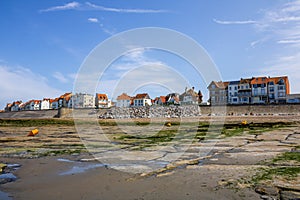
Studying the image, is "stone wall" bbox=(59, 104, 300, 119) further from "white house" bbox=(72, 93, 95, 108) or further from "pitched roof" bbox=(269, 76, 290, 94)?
"pitched roof" bbox=(269, 76, 290, 94)

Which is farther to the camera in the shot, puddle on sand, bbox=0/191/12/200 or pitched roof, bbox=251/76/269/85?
pitched roof, bbox=251/76/269/85

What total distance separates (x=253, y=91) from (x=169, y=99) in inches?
1158

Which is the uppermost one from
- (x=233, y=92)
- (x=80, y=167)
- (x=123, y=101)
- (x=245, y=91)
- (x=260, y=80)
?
(x=260, y=80)

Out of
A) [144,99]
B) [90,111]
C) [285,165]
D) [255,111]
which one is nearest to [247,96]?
[255,111]

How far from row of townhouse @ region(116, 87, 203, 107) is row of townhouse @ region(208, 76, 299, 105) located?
19.6 feet

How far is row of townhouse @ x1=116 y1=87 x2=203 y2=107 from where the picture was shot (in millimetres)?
76875

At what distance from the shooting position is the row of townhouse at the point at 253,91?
251 feet

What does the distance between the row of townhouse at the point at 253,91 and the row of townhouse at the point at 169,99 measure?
599 centimetres

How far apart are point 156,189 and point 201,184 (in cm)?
105

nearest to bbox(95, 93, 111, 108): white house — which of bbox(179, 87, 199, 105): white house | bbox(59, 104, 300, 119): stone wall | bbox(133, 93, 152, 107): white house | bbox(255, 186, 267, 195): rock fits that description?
bbox(133, 93, 152, 107): white house

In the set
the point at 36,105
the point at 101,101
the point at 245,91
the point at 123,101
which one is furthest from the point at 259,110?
the point at 36,105

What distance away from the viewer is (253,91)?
81.6m

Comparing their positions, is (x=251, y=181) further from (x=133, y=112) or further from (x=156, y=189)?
(x=133, y=112)

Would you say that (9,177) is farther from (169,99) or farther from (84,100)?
(84,100)
